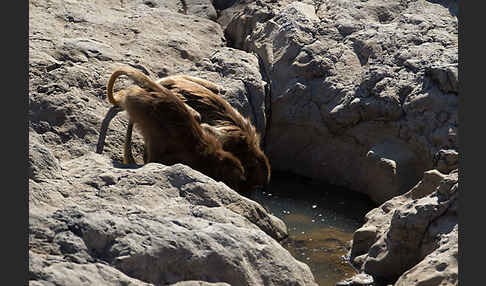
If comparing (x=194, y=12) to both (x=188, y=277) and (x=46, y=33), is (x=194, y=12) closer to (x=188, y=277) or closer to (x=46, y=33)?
(x=46, y=33)

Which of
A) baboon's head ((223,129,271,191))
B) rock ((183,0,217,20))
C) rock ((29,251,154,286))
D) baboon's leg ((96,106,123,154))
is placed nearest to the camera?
rock ((29,251,154,286))

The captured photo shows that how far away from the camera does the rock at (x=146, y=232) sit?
5000mm

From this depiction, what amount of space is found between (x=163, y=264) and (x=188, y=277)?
0.18m

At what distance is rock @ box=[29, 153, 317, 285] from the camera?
5000 millimetres

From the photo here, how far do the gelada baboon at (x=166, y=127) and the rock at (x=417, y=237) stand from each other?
1.49 m

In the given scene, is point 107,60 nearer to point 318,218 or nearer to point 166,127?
point 166,127

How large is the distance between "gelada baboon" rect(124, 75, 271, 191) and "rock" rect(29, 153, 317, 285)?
140 cm

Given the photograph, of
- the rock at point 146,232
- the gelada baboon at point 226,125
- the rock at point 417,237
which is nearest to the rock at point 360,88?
the gelada baboon at point 226,125

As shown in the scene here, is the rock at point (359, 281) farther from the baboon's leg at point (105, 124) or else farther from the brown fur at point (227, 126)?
the baboon's leg at point (105, 124)

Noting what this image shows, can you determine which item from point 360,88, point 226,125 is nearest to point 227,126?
point 226,125

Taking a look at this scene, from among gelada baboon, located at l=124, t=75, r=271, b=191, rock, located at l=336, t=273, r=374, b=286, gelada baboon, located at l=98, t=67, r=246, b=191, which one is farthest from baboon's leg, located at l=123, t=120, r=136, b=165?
rock, located at l=336, t=273, r=374, b=286

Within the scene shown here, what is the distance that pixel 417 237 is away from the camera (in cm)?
673

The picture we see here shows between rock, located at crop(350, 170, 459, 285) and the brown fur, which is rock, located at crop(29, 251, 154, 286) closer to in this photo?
rock, located at crop(350, 170, 459, 285)

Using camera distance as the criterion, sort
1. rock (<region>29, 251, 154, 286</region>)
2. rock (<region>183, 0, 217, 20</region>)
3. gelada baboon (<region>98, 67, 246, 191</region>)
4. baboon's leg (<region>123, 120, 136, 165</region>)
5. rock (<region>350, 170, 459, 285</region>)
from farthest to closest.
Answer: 1. rock (<region>183, 0, 217, 20</region>)
2. baboon's leg (<region>123, 120, 136, 165</region>)
3. gelada baboon (<region>98, 67, 246, 191</region>)
4. rock (<region>350, 170, 459, 285</region>)
5. rock (<region>29, 251, 154, 286</region>)
